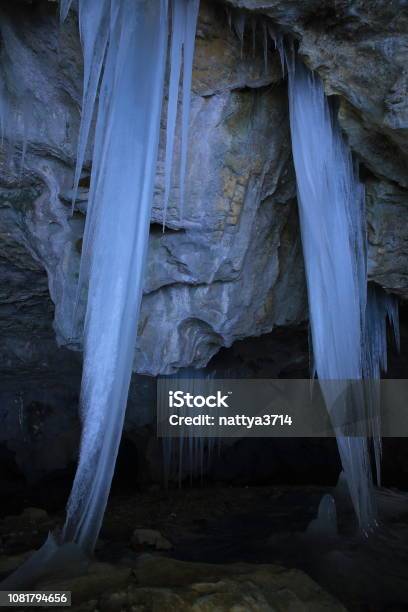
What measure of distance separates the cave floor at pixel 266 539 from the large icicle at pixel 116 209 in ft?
2.61

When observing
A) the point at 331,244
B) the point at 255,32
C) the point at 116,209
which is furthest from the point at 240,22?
the point at 331,244

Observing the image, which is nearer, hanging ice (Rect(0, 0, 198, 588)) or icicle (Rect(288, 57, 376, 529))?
hanging ice (Rect(0, 0, 198, 588))

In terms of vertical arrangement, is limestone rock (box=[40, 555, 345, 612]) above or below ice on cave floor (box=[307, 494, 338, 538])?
below

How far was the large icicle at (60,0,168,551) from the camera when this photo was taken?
3.56m

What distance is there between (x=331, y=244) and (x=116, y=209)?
64.4 inches

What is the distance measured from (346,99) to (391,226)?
1.32 metres

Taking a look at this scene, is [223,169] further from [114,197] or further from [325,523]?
[325,523]

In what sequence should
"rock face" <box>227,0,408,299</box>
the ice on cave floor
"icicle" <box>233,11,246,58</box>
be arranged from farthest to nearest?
the ice on cave floor → "icicle" <box>233,11,246,58</box> → "rock face" <box>227,0,408,299</box>

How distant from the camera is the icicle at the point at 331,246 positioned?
4.11m

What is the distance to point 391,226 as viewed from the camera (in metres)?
4.77

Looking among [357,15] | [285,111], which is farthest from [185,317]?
[357,15]

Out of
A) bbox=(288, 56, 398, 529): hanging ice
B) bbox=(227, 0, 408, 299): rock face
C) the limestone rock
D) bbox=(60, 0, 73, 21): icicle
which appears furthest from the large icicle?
bbox=(288, 56, 398, 529): hanging ice

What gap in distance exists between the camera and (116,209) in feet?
12.1

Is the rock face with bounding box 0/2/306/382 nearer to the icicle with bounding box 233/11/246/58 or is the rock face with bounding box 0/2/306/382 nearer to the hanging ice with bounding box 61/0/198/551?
the icicle with bounding box 233/11/246/58
